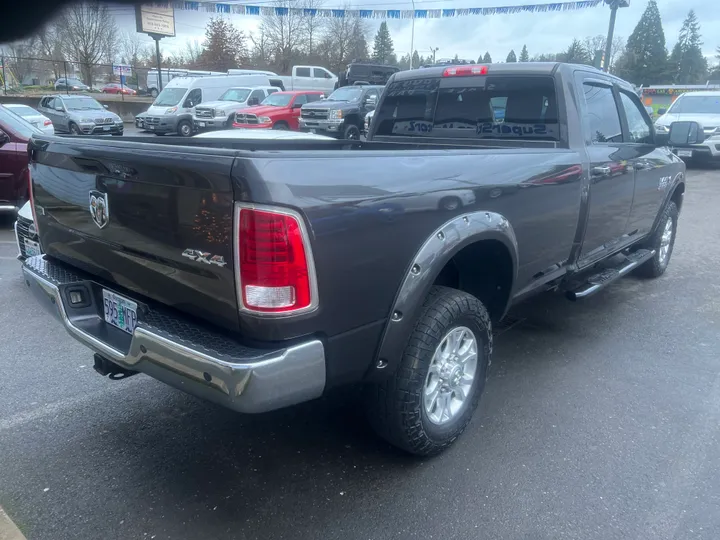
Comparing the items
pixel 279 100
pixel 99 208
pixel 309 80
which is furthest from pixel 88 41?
pixel 99 208

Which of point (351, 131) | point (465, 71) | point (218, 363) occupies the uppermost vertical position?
point (465, 71)

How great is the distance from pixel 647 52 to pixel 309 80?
46.5 m

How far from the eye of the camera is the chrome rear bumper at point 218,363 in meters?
2.13

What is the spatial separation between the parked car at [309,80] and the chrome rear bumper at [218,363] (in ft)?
109

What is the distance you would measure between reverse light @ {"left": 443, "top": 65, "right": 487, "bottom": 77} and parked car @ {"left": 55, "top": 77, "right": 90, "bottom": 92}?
35135mm

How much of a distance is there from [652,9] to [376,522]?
7632cm

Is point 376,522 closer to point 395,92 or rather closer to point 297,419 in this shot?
point 297,419

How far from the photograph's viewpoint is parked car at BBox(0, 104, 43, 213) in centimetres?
778

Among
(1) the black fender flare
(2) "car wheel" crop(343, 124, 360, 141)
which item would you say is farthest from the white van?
(1) the black fender flare

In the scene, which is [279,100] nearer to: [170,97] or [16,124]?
[170,97]

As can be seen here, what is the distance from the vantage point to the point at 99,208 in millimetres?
2715

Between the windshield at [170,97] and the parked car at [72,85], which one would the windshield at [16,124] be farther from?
the parked car at [72,85]

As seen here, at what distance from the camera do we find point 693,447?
10.4 feet

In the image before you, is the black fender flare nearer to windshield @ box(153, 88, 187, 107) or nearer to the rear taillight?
the rear taillight
